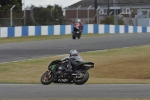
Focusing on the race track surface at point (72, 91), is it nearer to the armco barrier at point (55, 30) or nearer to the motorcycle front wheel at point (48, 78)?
the motorcycle front wheel at point (48, 78)

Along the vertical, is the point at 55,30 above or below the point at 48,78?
above

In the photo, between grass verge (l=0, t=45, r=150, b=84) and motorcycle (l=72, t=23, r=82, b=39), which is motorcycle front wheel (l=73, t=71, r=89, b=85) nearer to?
grass verge (l=0, t=45, r=150, b=84)

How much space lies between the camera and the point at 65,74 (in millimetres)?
12758

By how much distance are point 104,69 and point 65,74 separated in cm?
517

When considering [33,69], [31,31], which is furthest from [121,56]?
[31,31]

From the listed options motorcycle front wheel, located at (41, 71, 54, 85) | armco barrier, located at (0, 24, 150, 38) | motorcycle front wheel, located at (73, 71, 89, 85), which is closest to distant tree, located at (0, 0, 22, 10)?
armco barrier, located at (0, 24, 150, 38)

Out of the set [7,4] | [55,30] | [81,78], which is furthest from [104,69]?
[7,4]

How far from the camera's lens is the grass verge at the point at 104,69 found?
50.9 feet

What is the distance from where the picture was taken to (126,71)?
17.4 meters

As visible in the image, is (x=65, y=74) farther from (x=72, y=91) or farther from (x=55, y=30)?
(x=55, y=30)

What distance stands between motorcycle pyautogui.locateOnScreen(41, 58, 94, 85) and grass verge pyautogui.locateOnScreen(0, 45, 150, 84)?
1.73 meters

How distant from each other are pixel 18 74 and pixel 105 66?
3469mm

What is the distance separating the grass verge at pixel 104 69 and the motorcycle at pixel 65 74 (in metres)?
1.73

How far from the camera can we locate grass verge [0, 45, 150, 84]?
15516 mm
